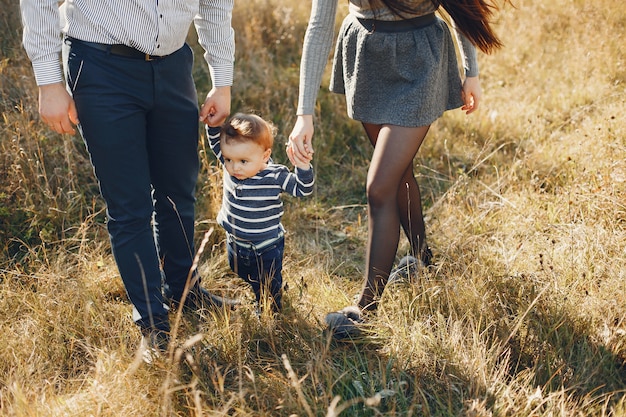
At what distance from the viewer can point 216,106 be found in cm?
279

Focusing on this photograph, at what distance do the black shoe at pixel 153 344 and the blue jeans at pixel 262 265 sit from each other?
47cm

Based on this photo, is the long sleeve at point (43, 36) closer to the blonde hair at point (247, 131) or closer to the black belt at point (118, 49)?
the black belt at point (118, 49)

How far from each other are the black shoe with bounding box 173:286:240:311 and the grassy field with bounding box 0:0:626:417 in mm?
112

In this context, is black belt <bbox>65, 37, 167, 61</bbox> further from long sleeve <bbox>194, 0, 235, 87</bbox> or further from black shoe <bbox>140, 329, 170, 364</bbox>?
black shoe <bbox>140, 329, 170, 364</bbox>

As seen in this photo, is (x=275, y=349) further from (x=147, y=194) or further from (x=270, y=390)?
(x=147, y=194)

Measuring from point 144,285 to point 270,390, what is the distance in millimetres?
624

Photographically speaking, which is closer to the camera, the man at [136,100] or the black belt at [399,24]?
the man at [136,100]

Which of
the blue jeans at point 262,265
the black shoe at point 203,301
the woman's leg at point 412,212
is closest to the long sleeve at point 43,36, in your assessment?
the blue jeans at point 262,265

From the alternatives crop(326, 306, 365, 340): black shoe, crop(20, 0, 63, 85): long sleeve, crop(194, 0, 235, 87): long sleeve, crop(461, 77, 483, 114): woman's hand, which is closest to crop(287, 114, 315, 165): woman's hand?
crop(194, 0, 235, 87): long sleeve

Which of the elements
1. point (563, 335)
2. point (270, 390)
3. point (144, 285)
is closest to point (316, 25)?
point (144, 285)

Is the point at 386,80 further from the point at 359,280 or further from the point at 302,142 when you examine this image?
the point at 359,280

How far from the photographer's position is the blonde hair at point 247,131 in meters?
2.72

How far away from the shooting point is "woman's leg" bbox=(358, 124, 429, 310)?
2.72m

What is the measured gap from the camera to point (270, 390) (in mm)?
2449
